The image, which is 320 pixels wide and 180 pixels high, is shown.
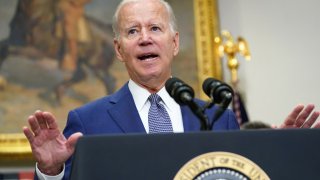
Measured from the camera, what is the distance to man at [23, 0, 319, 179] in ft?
8.31

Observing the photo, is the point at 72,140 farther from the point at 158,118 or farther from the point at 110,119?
the point at 158,118

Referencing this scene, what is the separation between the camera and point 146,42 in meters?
2.79

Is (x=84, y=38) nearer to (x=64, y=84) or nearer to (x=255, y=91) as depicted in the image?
(x=64, y=84)

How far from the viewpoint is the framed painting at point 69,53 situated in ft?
21.6

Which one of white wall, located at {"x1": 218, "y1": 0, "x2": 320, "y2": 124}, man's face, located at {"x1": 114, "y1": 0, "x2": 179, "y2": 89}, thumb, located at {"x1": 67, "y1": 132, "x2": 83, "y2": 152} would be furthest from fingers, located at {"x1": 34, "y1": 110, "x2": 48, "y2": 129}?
white wall, located at {"x1": 218, "y1": 0, "x2": 320, "y2": 124}

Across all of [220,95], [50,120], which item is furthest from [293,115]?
[50,120]

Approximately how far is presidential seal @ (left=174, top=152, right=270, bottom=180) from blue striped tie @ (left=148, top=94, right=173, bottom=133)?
2.98 feet

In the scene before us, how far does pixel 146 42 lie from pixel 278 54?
13.7 ft

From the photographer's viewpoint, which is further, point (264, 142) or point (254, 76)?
point (254, 76)

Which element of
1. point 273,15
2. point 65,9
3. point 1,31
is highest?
point 273,15

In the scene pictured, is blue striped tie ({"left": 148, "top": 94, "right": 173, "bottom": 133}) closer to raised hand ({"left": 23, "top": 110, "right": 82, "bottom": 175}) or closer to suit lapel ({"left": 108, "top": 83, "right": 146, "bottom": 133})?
suit lapel ({"left": 108, "top": 83, "right": 146, "bottom": 133})

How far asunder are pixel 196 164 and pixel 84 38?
5.29 meters

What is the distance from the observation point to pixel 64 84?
6637 mm

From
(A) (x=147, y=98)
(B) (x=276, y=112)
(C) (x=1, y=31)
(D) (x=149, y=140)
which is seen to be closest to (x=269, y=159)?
(D) (x=149, y=140)
